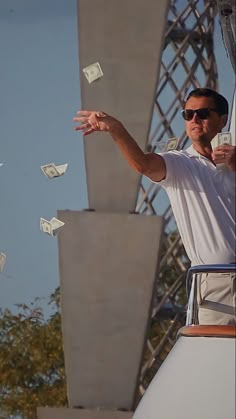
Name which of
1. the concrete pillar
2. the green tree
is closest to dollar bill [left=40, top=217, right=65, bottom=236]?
the concrete pillar

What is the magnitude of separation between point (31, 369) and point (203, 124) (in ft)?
5.34

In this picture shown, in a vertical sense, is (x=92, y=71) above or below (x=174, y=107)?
above

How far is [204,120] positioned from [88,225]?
4.44 ft

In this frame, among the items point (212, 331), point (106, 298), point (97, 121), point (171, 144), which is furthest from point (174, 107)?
point (212, 331)

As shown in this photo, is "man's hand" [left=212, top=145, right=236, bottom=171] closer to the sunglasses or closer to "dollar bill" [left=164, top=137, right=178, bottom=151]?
the sunglasses

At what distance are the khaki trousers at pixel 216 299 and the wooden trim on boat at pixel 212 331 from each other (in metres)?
0.06

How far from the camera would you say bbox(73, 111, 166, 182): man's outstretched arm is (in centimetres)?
209

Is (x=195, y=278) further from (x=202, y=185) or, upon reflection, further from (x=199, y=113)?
(x=199, y=113)

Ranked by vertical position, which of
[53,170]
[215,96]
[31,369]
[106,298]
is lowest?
[31,369]

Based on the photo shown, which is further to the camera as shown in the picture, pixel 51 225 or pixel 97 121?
pixel 51 225

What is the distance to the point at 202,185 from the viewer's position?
85.5 inches

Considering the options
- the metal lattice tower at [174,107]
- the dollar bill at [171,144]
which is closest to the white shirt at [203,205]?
the dollar bill at [171,144]

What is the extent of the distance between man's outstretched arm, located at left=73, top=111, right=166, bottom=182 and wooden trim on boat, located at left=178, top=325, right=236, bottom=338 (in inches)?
12.8

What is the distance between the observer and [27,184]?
331 cm
